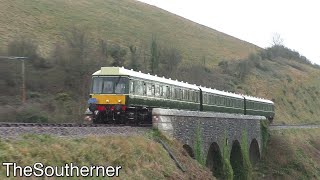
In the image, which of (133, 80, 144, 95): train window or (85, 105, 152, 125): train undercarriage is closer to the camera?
(85, 105, 152, 125): train undercarriage

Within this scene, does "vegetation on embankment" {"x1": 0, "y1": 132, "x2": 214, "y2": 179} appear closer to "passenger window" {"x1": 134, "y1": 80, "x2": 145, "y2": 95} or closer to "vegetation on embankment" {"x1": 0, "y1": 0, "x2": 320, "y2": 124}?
"passenger window" {"x1": 134, "y1": 80, "x2": 145, "y2": 95}

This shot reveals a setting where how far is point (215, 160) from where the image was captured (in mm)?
28219

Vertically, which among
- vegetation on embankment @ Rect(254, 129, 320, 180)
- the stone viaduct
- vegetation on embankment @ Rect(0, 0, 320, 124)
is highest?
vegetation on embankment @ Rect(0, 0, 320, 124)

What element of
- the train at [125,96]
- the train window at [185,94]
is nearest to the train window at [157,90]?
the train at [125,96]

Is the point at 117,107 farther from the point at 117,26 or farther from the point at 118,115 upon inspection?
the point at 117,26

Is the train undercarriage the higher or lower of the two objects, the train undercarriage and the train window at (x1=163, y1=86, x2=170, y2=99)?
the lower

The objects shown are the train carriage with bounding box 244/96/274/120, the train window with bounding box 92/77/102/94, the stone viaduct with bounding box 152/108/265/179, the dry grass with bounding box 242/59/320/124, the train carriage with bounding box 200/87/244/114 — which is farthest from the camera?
the dry grass with bounding box 242/59/320/124

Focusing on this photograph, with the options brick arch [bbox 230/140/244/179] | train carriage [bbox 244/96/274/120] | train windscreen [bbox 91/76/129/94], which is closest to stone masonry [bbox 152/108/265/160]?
brick arch [bbox 230/140/244/179]

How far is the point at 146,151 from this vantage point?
15.9 m

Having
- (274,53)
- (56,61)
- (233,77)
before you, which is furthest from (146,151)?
(274,53)

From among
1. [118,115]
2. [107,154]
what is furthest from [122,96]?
[107,154]

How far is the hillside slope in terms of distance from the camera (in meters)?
56.7

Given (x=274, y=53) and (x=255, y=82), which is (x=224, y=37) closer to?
(x=274, y=53)

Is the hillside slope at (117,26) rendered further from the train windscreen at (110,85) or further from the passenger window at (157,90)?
the train windscreen at (110,85)
